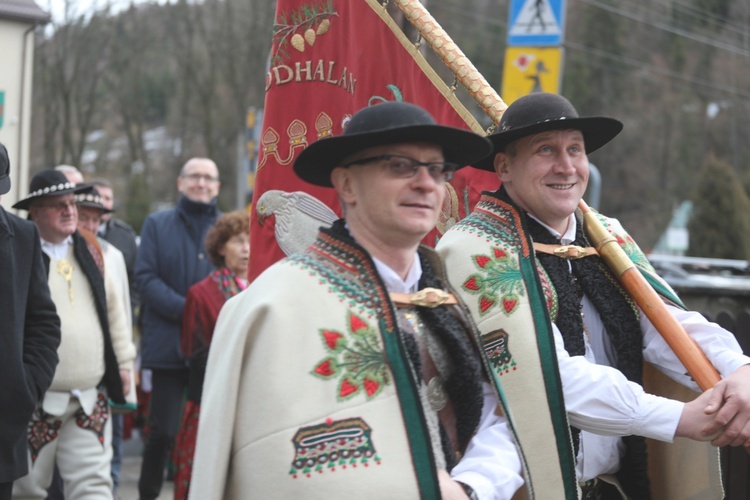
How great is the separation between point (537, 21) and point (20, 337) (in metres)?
5.09

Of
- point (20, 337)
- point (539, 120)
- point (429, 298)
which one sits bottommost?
point (20, 337)

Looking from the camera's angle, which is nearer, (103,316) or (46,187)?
(46,187)

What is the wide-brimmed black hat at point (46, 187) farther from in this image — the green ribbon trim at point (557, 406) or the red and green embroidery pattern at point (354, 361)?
the red and green embroidery pattern at point (354, 361)

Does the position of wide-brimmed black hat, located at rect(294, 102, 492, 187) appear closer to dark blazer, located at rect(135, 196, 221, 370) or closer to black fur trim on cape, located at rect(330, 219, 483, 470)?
black fur trim on cape, located at rect(330, 219, 483, 470)

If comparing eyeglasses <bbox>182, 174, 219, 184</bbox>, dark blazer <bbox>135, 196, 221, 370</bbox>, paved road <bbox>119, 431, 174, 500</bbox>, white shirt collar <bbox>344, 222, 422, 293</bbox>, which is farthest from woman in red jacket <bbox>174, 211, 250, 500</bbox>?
white shirt collar <bbox>344, 222, 422, 293</bbox>

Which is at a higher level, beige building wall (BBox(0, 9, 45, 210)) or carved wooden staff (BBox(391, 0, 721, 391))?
beige building wall (BBox(0, 9, 45, 210))

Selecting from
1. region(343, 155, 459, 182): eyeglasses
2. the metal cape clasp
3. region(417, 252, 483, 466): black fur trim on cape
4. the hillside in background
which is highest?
the hillside in background

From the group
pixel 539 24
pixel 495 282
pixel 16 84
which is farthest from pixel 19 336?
pixel 16 84

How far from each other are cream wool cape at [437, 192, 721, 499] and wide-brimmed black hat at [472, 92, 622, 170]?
244 mm

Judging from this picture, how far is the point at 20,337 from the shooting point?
4.80 metres

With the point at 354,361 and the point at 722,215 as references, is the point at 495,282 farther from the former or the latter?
the point at 722,215

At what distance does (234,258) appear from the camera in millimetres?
6992

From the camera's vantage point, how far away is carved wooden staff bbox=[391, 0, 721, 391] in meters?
3.61

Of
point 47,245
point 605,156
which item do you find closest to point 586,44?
point 605,156
